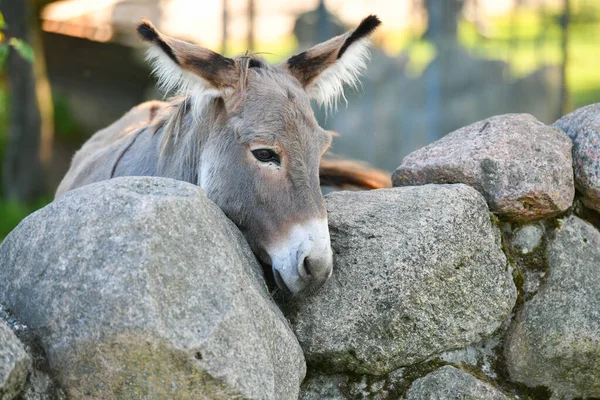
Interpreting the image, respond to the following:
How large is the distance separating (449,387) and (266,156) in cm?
119

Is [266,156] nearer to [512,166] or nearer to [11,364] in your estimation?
[512,166]

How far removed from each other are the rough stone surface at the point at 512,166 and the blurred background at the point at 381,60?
638cm

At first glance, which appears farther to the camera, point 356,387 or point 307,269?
point 356,387

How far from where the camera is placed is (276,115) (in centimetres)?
312

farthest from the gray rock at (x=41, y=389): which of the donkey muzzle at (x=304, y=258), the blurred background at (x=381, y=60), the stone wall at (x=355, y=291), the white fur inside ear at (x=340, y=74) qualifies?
the blurred background at (x=381, y=60)

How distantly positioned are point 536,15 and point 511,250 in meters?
9.16

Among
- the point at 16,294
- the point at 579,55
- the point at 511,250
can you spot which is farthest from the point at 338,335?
the point at 579,55

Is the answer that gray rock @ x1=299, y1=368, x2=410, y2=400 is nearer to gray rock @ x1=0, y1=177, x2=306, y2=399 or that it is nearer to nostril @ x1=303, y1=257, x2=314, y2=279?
gray rock @ x1=0, y1=177, x2=306, y2=399

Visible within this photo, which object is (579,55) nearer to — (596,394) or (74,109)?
(74,109)

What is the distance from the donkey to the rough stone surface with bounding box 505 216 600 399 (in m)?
0.92

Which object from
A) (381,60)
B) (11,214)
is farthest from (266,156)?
(381,60)

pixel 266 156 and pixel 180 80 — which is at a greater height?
pixel 180 80

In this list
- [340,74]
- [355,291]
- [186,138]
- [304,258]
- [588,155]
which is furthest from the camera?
[340,74]

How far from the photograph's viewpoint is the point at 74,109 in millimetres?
13172
